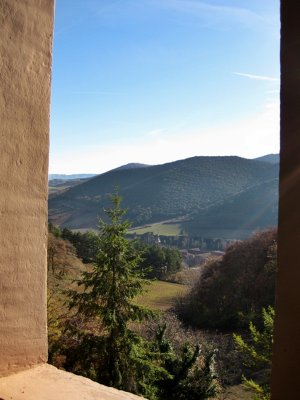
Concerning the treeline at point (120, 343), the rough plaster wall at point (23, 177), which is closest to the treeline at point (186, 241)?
the treeline at point (120, 343)

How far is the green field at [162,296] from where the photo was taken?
2708cm

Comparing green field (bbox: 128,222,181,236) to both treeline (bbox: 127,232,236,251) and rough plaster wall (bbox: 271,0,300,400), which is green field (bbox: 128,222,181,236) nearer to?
treeline (bbox: 127,232,236,251)

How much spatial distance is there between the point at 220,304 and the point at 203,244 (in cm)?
3050

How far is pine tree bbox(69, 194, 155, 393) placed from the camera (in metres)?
10.3

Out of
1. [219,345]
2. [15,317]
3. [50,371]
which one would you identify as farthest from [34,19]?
[219,345]

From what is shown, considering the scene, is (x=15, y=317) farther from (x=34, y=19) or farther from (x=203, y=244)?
(x=203, y=244)

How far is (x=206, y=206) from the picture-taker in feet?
241

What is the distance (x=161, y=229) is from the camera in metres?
65.4

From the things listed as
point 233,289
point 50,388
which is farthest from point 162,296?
point 50,388

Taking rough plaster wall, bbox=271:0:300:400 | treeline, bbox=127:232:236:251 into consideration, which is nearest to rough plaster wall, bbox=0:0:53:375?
rough plaster wall, bbox=271:0:300:400

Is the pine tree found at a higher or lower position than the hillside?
lower

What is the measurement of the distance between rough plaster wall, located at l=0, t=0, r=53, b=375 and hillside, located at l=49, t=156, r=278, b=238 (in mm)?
65813

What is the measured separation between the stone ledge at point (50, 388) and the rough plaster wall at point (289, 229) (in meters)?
0.79

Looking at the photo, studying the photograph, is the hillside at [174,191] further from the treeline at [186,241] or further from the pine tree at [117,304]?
the pine tree at [117,304]
